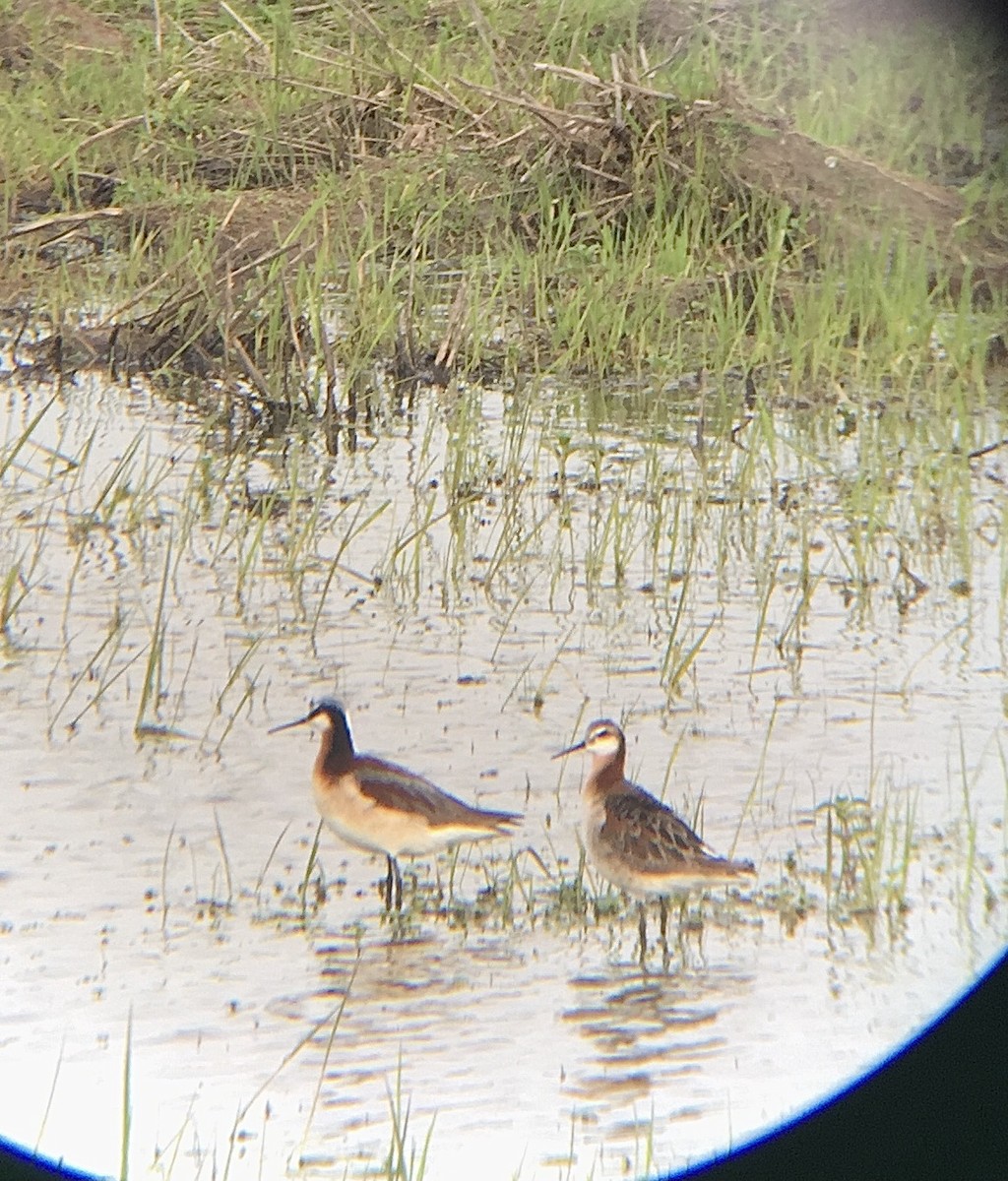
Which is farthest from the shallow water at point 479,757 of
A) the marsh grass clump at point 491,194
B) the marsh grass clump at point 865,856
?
the marsh grass clump at point 491,194

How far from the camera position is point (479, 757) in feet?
8.43

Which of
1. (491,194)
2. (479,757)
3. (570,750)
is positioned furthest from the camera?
(491,194)

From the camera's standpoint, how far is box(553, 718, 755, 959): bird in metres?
2.21

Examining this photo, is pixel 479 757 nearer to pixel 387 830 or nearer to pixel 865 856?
pixel 387 830

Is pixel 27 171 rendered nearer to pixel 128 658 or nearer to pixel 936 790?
pixel 128 658

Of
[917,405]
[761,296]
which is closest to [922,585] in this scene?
[917,405]

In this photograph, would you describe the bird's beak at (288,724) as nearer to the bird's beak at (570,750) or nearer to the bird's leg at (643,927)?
the bird's beak at (570,750)

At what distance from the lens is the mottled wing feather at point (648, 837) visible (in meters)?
2.21

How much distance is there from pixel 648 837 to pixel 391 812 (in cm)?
30

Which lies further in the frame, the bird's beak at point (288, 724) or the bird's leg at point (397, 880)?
the bird's beak at point (288, 724)

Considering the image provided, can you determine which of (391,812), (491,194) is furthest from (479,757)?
(491,194)

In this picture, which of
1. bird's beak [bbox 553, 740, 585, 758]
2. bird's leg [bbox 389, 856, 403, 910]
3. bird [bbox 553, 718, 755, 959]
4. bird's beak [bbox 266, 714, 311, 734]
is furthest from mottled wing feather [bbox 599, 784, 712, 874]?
bird's beak [bbox 266, 714, 311, 734]

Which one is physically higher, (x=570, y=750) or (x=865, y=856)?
(x=570, y=750)

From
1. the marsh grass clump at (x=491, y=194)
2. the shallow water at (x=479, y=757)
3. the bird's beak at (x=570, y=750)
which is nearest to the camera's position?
the shallow water at (x=479, y=757)
